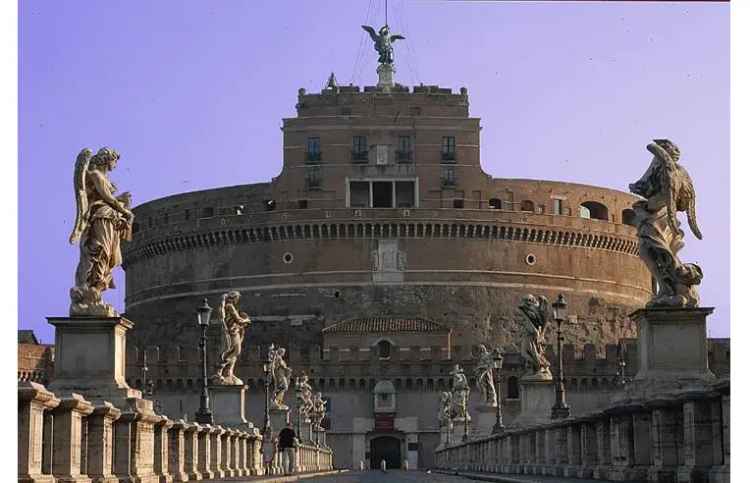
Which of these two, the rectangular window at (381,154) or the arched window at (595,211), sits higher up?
the rectangular window at (381,154)

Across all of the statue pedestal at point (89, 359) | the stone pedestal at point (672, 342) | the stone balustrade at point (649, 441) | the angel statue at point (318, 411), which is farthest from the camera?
the angel statue at point (318, 411)

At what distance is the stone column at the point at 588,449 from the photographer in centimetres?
1812

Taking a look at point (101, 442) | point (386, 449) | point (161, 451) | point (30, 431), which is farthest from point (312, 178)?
point (30, 431)

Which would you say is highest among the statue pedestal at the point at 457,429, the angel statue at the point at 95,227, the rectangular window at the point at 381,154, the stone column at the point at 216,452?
the rectangular window at the point at 381,154

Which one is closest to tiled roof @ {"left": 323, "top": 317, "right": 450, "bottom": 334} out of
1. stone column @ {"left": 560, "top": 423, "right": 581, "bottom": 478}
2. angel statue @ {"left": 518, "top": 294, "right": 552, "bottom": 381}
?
angel statue @ {"left": 518, "top": 294, "right": 552, "bottom": 381}

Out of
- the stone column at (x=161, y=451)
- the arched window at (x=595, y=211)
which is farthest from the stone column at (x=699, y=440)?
the arched window at (x=595, y=211)

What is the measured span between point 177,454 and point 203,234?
257 ft

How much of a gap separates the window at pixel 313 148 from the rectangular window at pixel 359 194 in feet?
10.4

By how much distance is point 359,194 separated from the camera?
9588 cm

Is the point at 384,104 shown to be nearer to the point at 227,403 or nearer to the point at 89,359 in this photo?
the point at 227,403

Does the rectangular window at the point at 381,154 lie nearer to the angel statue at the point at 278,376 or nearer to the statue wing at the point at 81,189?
the angel statue at the point at 278,376

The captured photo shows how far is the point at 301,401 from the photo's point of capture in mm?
63781

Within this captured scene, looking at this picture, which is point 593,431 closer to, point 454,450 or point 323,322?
point 454,450

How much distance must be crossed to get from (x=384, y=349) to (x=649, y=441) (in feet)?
245
